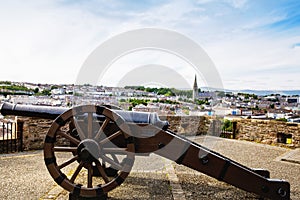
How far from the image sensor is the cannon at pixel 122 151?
3666 millimetres

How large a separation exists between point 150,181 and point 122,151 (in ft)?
4.21

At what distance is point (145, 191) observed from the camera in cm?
428

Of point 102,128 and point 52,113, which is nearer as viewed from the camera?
point 102,128

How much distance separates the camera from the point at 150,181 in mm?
4777

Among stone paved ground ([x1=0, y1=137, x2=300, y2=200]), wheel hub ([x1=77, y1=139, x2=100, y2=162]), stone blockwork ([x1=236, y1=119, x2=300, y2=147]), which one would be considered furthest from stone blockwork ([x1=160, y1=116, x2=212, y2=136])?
wheel hub ([x1=77, y1=139, x2=100, y2=162])

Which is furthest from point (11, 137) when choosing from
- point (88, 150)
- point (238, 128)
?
point (238, 128)

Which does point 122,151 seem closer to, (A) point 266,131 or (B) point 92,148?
(B) point 92,148

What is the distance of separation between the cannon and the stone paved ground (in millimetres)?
452

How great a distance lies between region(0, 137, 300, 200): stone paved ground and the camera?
4.11 meters

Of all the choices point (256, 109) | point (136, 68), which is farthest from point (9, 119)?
point (256, 109)

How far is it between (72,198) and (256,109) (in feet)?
31.0

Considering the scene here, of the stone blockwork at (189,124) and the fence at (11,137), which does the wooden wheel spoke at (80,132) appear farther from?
the stone blockwork at (189,124)

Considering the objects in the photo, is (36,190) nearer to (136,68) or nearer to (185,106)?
(136,68)

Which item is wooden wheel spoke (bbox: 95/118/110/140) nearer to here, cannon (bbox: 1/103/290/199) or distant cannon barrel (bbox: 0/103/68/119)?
cannon (bbox: 1/103/290/199)
